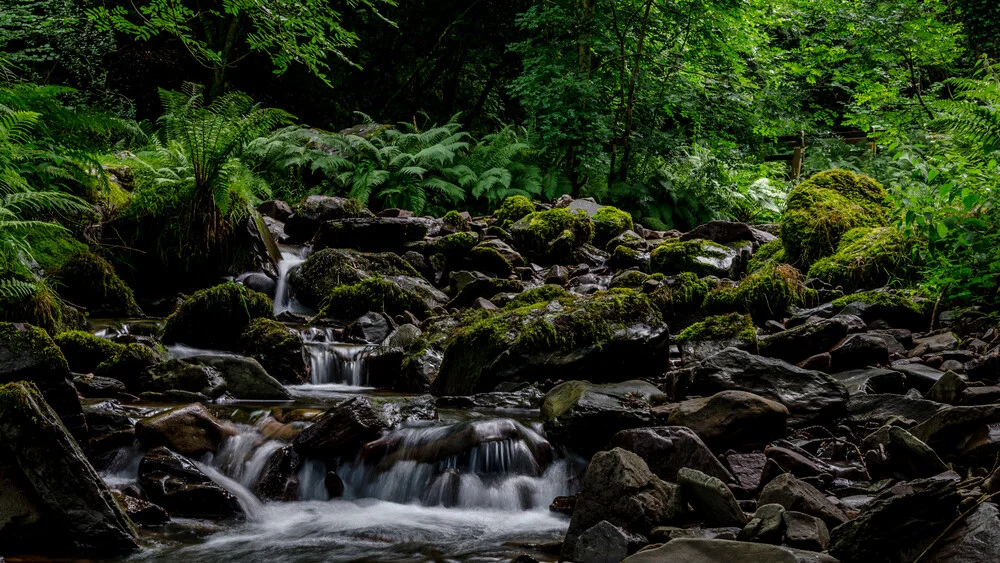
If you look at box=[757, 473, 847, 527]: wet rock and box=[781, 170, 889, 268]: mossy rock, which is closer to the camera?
box=[757, 473, 847, 527]: wet rock

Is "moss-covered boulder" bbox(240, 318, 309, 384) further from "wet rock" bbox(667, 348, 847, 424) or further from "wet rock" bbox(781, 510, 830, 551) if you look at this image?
"wet rock" bbox(781, 510, 830, 551)

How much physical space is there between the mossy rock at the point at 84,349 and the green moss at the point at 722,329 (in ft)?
16.1

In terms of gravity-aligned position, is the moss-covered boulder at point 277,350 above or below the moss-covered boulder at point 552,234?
below

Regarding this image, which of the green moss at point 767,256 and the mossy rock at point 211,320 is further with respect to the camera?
the green moss at point 767,256

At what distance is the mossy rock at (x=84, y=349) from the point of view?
18.7 feet

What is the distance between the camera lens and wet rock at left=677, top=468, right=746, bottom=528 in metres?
3.04

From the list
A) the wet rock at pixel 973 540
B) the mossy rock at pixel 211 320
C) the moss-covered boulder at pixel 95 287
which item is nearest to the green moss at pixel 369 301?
the mossy rock at pixel 211 320

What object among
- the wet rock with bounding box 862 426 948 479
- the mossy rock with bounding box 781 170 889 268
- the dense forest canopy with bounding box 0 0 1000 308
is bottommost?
the wet rock with bounding box 862 426 948 479

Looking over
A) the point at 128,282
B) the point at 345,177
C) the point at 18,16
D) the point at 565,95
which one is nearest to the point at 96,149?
the point at 128,282

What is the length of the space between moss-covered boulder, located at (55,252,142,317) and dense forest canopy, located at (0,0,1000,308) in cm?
57

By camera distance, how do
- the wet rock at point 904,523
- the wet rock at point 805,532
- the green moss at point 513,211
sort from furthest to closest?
1. the green moss at point 513,211
2. the wet rock at point 805,532
3. the wet rock at point 904,523

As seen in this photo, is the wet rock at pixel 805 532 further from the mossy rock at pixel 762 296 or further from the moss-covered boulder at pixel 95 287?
the moss-covered boulder at pixel 95 287

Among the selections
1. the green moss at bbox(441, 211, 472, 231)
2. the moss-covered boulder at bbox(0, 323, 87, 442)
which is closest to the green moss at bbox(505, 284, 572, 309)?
the moss-covered boulder at bbox(0, 323, 87, 442)

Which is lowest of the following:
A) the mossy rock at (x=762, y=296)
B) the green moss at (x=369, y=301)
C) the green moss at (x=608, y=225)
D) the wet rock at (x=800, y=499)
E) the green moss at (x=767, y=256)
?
the wet rock at (x=800, y=499)
